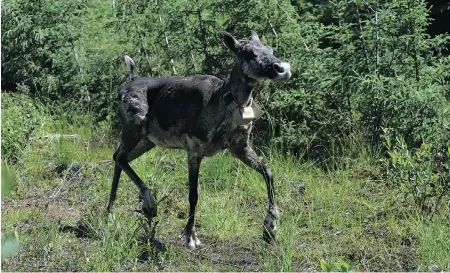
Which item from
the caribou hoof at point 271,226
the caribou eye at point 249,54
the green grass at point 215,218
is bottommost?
the green grass at point 215,218

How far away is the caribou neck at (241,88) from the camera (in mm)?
5812

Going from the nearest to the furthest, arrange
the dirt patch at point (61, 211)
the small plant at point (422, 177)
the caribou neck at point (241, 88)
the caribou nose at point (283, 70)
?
1. the caribou nose at point (283, 70)
2. the caribou neck at point (241, 88)
3. the small plant at point (422, 177)
4. the dirt patch at point (61, 211)

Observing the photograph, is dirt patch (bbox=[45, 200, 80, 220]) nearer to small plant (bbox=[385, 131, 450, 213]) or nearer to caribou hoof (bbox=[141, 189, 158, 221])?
caribou hoof (bbox=[141, 189, 158, 221])

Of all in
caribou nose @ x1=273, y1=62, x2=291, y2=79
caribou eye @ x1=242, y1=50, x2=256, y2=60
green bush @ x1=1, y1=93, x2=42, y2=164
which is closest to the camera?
caribou nose @ x1=273, y1=62, x2=291, y2=79

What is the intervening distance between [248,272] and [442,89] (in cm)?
348

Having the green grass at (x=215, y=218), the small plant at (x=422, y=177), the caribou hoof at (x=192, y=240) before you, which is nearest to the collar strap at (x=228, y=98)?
the green grass at (x=215, y=218)

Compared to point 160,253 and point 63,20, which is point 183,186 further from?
point 63,20

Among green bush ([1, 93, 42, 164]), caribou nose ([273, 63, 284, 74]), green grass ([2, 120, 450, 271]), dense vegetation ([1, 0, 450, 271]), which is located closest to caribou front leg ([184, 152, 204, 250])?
green grass ([2, 120, 450, 271])

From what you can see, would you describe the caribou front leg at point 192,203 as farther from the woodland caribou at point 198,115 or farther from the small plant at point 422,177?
the small plant at point 422,177

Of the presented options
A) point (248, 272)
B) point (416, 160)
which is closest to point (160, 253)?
point (248, 272)

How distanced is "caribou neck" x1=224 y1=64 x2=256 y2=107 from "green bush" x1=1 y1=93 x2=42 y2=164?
3438mm

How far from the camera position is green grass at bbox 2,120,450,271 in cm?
542

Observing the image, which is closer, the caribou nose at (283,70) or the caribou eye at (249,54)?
the caribou nose at (283,70)

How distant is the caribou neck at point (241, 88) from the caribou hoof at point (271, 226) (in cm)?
90
